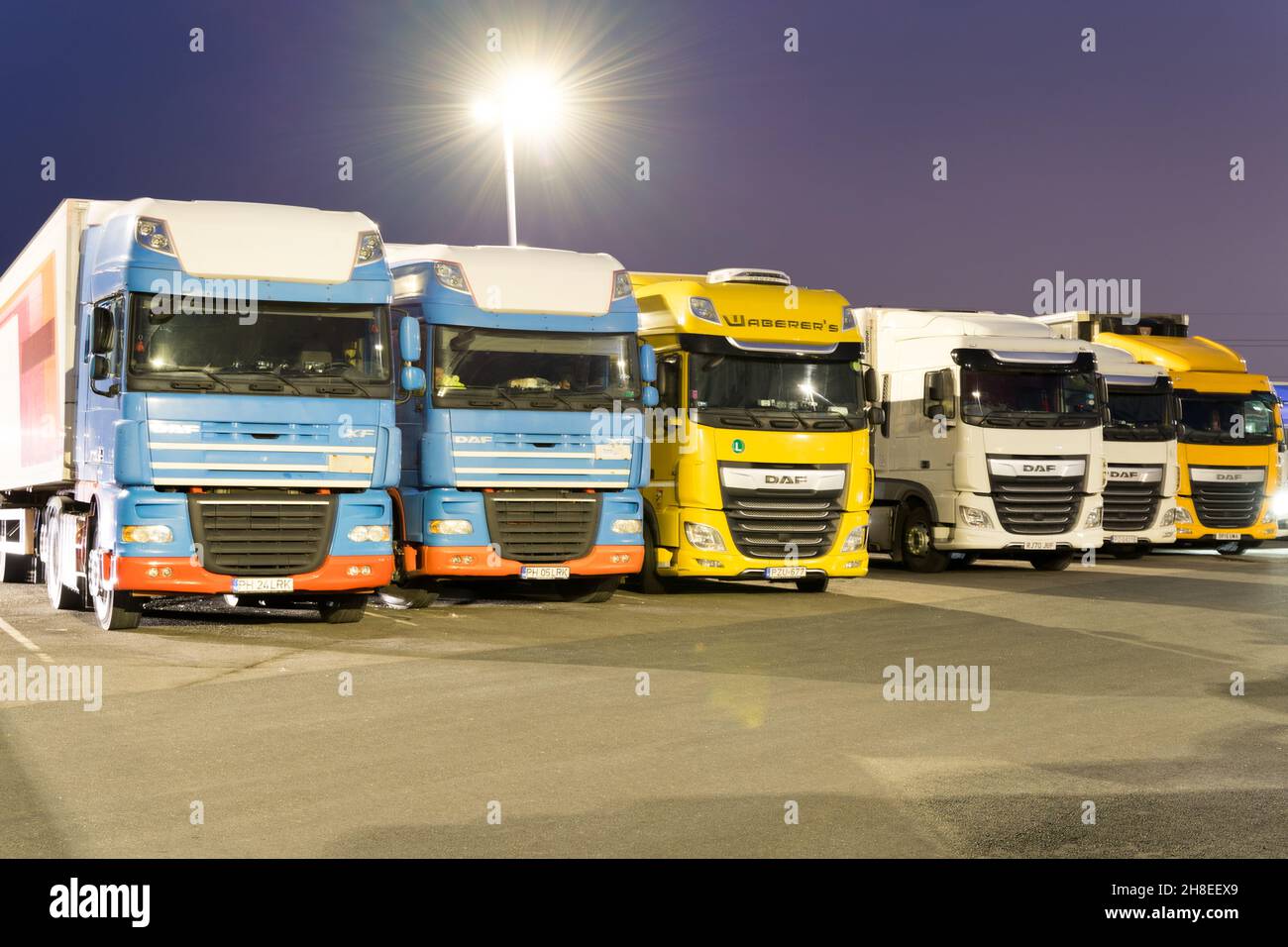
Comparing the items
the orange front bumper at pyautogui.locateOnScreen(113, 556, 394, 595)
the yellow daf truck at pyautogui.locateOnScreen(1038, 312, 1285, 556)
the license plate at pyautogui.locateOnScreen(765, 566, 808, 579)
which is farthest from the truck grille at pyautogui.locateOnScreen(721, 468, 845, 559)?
the yellow daf truck at pyautogui.locateOnScreen(1038, 312, 1285, 556)

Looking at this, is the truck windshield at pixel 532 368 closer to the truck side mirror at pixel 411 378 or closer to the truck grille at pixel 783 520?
the truck side mirror at pixel 411 378

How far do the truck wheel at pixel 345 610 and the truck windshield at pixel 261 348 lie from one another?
231 cm

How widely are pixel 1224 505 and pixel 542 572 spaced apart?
15.6 m

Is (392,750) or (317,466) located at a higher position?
(317,466)

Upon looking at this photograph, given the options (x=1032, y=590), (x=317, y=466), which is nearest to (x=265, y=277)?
(x=317, y=466)

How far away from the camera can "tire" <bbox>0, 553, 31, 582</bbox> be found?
20.9m

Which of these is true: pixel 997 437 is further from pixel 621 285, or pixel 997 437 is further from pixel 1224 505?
pixel 1224 505

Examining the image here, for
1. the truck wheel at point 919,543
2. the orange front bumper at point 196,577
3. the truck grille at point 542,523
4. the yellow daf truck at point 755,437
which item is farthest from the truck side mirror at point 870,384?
the orange front bumper at point 196,577

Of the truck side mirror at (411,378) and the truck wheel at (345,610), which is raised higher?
the truck side mirror at (411,378)

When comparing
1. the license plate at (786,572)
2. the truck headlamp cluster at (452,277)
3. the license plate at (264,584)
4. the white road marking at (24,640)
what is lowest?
the white road marking at (24,640)

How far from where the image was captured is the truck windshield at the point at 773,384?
18.3 metres
